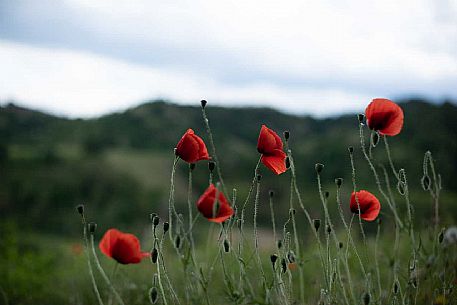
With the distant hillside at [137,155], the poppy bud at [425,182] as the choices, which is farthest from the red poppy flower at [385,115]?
the distant hillside at [137,155]

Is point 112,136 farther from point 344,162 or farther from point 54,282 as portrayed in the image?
point 54,282

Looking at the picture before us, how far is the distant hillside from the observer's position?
887 inches

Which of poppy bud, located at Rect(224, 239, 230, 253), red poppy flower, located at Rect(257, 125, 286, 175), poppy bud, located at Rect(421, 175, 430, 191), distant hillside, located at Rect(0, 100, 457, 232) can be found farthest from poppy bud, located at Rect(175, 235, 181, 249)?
distant hillside, located at Rect(0, 100, 457, 232)

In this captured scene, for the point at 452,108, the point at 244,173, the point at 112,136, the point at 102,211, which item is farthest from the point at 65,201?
the point at 452,108

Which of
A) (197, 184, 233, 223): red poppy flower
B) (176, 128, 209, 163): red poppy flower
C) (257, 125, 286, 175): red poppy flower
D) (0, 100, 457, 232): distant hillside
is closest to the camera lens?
(197, 184, 233, 223): red poppy flower

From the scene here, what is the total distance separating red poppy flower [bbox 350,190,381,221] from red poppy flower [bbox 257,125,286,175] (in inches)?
11.2

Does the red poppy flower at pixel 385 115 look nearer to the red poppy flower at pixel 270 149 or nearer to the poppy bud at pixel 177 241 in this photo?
the red poppy flower at pixel 270 149

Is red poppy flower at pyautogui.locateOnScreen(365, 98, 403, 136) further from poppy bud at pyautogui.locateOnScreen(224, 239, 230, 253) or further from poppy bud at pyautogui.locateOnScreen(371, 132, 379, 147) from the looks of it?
poppy bud at pyautogui.locateOnScreen(224, 239, 230, 253)

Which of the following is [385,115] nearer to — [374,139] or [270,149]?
[374,139]

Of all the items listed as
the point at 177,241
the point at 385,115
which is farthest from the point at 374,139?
the point at 177,241

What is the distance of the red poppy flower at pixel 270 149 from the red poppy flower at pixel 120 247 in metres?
0.52

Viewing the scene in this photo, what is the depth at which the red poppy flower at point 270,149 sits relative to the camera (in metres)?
2.02

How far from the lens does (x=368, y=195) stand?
2.12m

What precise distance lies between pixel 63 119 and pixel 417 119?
25.9 m
